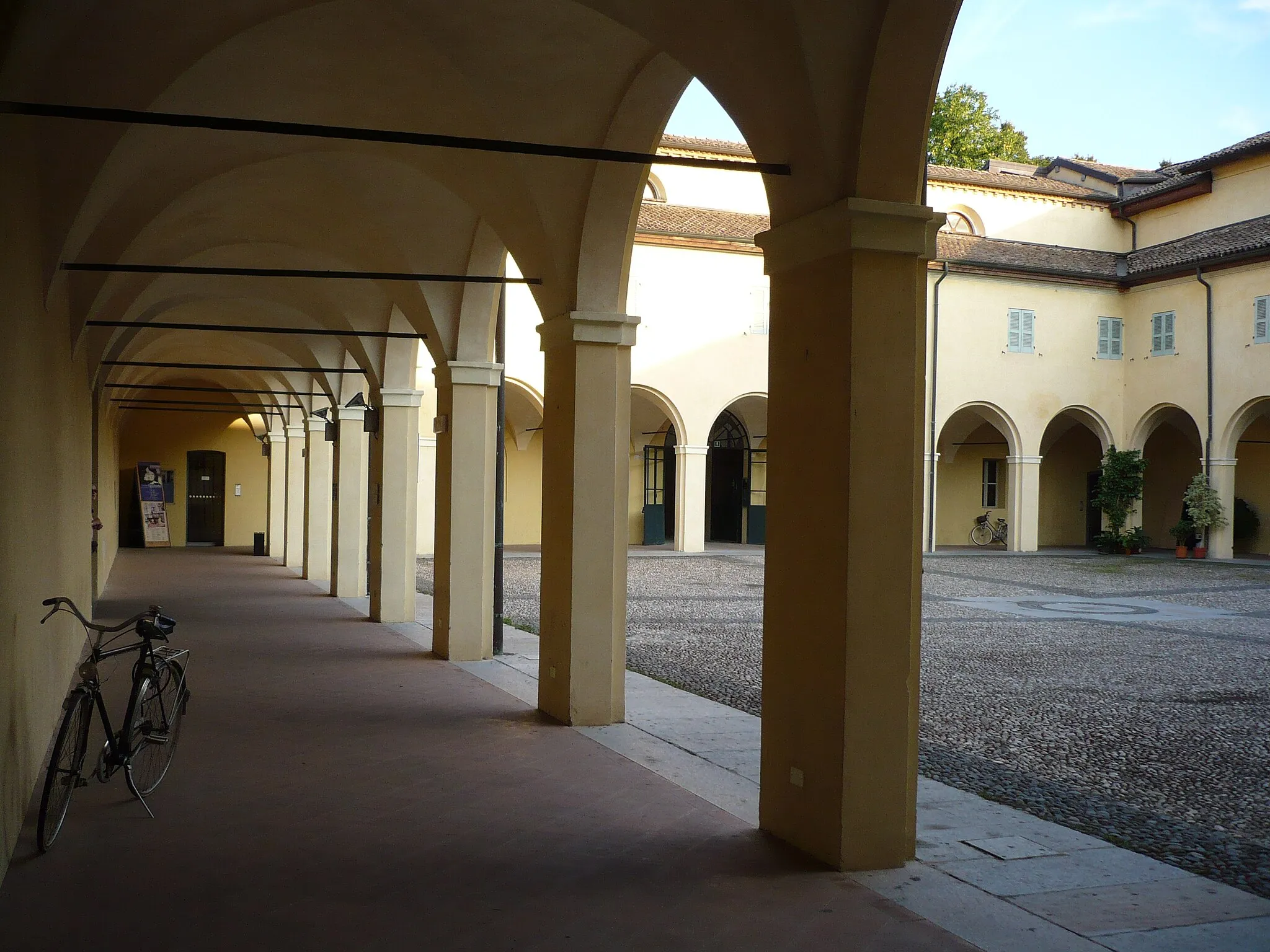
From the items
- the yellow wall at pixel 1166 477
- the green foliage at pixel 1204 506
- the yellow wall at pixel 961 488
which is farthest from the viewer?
the yellow wall at pixel 961 488

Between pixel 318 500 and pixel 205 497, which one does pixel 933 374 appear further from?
pixel 205 497

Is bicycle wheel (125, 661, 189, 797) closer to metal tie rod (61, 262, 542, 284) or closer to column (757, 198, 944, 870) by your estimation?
metal tie rod (61, 262, 542, 284)

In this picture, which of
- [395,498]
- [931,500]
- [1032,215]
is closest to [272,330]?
[395,498]

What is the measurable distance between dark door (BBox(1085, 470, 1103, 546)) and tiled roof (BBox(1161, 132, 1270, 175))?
8626mm

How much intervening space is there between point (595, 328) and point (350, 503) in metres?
9.24

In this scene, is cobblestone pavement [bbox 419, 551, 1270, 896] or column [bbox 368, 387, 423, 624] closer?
cobblestone pavement [bbox 419, 551, 1270, 896]

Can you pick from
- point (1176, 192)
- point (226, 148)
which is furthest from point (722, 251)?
point (226, 148)

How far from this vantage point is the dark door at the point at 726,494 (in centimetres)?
3303

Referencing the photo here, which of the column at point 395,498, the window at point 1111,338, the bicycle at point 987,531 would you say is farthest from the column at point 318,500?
the window at point 1111,338

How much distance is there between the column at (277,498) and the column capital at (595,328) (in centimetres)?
2026

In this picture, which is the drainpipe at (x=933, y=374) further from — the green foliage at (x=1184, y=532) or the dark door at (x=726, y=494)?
the green foliage at (x=1184, y=532)

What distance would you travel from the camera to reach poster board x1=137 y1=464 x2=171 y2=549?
A: 30.1 meters

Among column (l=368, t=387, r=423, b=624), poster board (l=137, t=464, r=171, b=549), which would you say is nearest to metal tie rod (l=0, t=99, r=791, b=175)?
column (l=368, t=387, r=423, b=624)

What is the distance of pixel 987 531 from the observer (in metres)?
32.7
